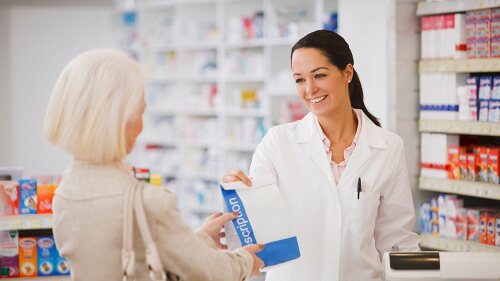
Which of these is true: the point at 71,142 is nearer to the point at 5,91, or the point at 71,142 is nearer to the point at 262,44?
the point at 262,44

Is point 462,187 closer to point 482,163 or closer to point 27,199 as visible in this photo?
point 482,163

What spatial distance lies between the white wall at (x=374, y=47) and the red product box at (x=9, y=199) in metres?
2.33

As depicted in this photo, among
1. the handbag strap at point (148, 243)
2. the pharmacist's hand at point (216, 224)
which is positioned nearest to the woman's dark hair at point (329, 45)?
the pharmacist's hand at point (216, 224)

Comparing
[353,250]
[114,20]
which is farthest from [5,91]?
[353,250]

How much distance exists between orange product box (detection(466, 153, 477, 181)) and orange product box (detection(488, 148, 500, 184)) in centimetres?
11

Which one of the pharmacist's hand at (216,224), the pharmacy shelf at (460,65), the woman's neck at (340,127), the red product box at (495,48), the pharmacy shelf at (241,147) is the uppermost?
the red product box at (495,48)

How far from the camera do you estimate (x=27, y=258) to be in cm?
337

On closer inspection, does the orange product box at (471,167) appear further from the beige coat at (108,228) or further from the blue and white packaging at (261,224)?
the beige coat at (108,228)

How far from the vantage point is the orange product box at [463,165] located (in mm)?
4348

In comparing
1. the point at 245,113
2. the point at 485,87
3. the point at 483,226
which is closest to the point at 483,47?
the point at 485,87

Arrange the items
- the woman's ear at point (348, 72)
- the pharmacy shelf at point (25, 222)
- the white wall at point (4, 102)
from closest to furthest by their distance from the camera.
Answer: the woman's ear at point (348, 72)
the pharmacy shelf at point (25, 222)
the white wall at point (4, 102)

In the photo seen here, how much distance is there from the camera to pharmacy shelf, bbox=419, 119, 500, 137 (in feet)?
13.3

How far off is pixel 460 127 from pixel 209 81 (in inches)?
206

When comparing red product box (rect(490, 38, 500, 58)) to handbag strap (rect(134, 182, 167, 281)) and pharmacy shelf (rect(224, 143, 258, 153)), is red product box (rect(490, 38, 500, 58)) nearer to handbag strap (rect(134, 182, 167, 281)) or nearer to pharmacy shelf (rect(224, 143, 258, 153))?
handbag strap (rect(134, 182, 167, 281))
